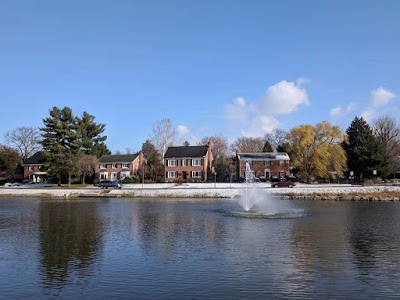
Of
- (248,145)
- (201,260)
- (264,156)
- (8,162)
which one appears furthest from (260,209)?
(248,145)

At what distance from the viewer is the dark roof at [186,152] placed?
8431cm

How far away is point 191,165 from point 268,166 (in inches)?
623

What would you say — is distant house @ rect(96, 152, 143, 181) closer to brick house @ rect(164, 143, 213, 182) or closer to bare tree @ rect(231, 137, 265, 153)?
brick house @ rect(164, 143, 213, 182)

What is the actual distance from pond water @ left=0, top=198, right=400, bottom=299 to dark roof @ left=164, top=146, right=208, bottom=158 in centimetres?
5845

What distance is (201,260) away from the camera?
14.7 m

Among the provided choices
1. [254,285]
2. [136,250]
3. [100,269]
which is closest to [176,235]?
[136,250]

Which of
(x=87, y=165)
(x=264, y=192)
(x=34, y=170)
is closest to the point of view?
(x=264, y=192)

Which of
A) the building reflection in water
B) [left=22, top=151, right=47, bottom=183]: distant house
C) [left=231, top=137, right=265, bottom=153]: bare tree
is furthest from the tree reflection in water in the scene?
[left=231, top=137, right=265, bottom=153]: bare tree

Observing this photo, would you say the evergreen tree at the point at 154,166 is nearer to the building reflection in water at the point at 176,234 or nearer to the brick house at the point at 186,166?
the brick house at the point at 186,166

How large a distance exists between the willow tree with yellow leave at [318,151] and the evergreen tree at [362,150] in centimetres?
255

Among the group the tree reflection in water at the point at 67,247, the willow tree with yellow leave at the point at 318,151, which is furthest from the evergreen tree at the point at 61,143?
the tree reflection in water at the point at 67,247

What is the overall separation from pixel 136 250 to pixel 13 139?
10421 centimetres

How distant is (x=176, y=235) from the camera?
20.5 metres

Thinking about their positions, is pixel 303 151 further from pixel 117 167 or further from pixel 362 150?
pixel 117 167
